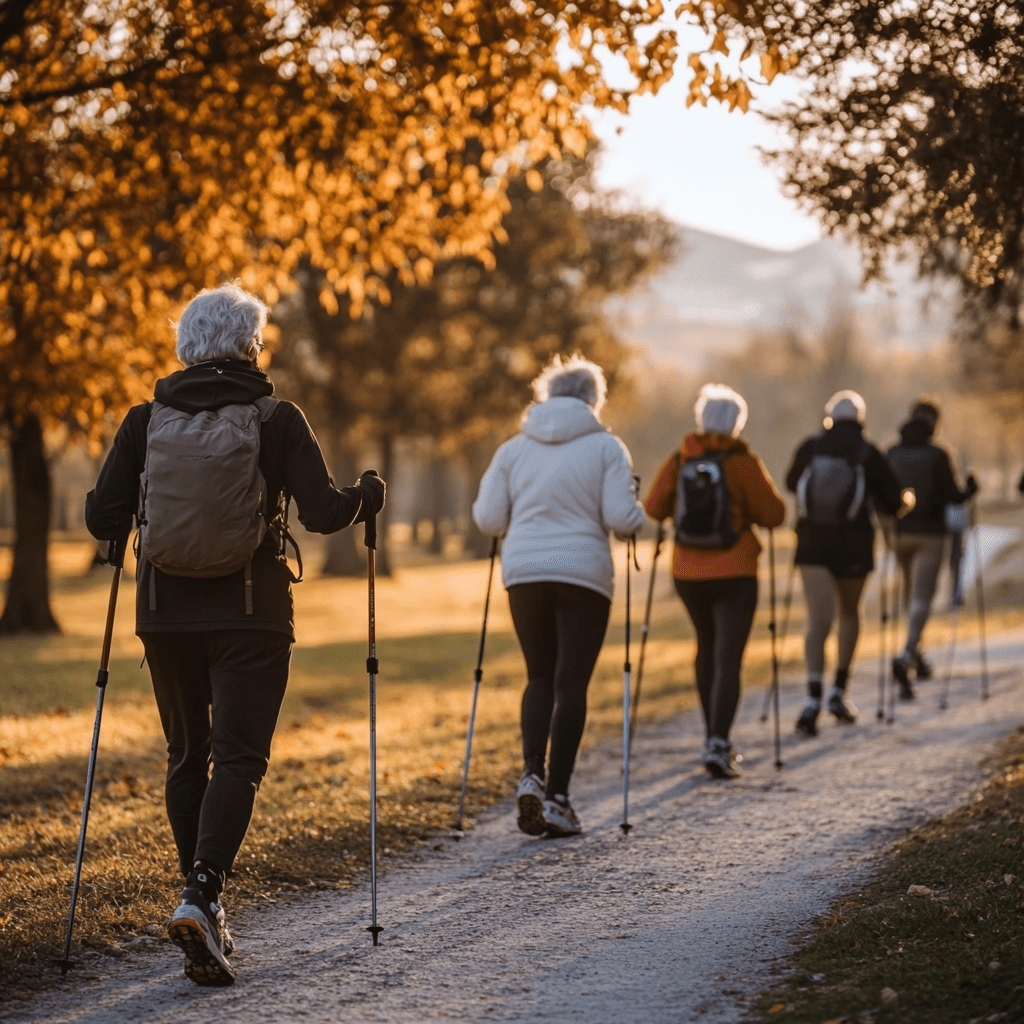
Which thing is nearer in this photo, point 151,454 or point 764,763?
point 151,454

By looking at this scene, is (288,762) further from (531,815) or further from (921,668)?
(921,668)

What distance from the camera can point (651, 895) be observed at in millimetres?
5801

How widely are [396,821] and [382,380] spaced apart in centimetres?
2489

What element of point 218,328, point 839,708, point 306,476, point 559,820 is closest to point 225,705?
point 306,476

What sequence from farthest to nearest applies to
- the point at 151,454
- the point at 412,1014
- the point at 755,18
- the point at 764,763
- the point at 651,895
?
the point at 764,763 < the point at 755,18 < the point at 651,895 < the point at 151,454 < the point at 412,1014

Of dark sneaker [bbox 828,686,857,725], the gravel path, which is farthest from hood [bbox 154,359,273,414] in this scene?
dark sneaker [bbox 828,686,857,725]

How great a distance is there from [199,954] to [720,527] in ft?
15.5

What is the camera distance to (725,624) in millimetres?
8586

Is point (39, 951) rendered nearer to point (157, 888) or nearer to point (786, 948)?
point (157, 888)

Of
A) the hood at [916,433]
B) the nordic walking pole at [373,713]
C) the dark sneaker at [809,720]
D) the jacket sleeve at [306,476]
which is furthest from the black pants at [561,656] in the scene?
the hood at [916,433]

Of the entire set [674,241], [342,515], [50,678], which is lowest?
[50,678]

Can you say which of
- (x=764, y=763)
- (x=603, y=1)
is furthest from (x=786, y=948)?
(x=603, y=1)

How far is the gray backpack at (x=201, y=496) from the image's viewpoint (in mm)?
4594

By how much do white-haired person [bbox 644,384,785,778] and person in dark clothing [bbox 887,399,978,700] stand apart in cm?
430
